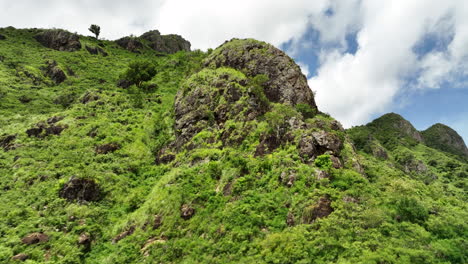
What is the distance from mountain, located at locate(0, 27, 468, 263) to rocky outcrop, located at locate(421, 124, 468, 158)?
163 metres

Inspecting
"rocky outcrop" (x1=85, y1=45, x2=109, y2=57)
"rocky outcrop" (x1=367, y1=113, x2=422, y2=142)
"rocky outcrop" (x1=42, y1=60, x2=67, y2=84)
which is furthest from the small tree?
"rocky outcrop" (x1=367, y1=113, x2=422, y2=142)

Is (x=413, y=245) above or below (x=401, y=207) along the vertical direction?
below

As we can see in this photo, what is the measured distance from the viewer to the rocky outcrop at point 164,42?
128562mm

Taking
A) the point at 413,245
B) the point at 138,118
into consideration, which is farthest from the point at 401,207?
the point at 138,118

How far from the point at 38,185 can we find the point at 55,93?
117ft

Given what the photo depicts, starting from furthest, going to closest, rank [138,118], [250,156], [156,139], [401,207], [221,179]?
1. [138,118]
2. [156,139]
3. [250,156]
4. [221,179]
5. [401,207]

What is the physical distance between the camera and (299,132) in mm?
31391

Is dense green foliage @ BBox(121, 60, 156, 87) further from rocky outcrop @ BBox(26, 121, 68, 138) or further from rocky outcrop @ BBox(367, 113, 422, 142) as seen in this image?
rocky outcrop @ BBox(367, 113, 422, 142)

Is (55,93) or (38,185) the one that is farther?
(55,93)

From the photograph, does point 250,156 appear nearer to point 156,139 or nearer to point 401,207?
point 401,207

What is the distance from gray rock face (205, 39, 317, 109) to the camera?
45.8 m

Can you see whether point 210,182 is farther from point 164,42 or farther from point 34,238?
point 164,42

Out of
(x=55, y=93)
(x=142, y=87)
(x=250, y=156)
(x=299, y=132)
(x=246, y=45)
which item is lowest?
(x=250, y=156)

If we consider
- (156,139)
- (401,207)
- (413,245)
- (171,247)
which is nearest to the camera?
(413,245)
